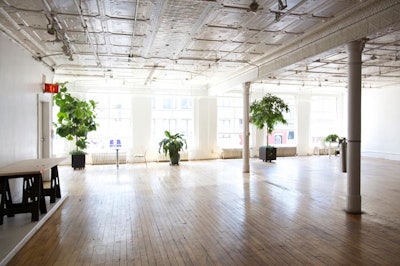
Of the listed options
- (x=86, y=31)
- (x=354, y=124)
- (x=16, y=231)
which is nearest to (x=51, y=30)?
(x=86, y=31)

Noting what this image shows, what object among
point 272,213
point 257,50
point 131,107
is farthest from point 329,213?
point 131,107

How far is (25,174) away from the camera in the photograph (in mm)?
4215

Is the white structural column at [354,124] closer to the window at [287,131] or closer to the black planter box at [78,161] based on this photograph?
the black planter box at [78,161]

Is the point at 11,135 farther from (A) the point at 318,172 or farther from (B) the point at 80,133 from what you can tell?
(A) the point at 318,172

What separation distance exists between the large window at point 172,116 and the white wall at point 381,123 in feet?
26.9

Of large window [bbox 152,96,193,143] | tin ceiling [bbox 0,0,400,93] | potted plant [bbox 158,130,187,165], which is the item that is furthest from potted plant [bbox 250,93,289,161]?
potted plant [bbox 158,130,187,165]

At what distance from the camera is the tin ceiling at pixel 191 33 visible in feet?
14.6

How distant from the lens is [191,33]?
18.7ft

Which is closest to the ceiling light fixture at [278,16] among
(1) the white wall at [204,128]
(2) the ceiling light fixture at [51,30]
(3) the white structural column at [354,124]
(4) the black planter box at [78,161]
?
(3) the white structural column at [354,124]

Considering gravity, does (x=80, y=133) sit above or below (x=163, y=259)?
above

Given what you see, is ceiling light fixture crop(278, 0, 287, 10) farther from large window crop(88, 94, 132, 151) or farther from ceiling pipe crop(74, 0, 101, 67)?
large window crop(88, 94, 132, 151)

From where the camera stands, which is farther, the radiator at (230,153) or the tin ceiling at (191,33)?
the radiator at (230,153)

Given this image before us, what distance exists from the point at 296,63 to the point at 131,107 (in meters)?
7.58

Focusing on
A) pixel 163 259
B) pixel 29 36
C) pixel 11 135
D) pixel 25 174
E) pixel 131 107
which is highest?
pixel 29 36
